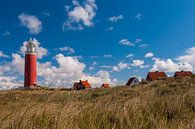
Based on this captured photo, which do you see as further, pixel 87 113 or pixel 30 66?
pixel 30 66

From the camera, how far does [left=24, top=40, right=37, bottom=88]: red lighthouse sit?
191 ft

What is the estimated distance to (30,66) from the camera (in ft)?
195

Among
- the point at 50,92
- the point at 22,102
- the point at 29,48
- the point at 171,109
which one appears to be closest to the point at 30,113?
the point at 22,102

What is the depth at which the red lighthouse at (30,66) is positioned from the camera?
58.3 metres

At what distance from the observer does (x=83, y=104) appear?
5430mm

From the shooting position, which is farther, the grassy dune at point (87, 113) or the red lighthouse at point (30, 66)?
the red lighthouse at point (30, 66)

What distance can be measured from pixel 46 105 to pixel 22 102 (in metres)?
0.69

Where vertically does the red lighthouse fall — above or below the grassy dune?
above

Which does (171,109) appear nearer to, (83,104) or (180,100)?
(180,100)

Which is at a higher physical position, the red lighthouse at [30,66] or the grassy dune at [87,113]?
the red lighthouse at [30,66]

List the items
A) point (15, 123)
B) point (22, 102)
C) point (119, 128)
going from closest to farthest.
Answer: point (15, 123)
point (119, 128)
point (22, 102)

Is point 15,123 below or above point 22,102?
below

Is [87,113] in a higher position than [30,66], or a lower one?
lower

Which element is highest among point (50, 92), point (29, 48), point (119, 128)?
point (29, 48)
